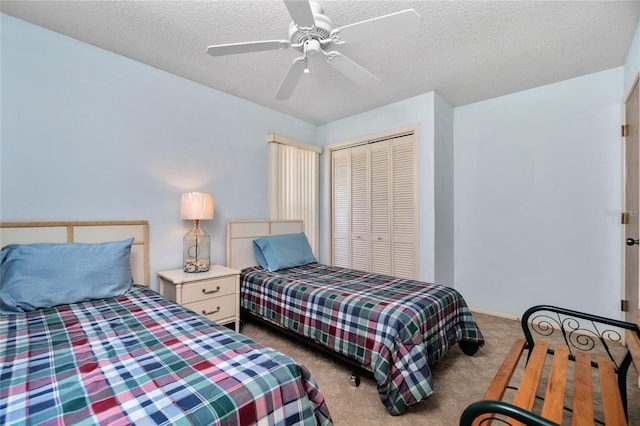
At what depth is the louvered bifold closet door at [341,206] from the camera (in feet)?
13.2

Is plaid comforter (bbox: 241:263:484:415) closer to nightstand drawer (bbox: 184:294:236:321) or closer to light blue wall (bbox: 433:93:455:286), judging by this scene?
nightstand drawer (bbox: 184:294:236:321)

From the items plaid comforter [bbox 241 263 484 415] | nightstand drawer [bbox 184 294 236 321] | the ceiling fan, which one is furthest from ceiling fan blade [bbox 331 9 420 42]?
nightstand drawer [bbox 184 294 236 321]

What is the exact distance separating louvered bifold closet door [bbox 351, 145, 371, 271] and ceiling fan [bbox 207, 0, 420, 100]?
6.21 ft

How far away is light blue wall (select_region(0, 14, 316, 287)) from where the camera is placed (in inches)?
79.9

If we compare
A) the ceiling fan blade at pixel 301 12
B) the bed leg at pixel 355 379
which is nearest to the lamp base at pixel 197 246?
the bed leg at pixel 355 379

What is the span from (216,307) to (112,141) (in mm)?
1664

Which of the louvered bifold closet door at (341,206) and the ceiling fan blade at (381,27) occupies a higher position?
the ceiling fan blade at (381,27)

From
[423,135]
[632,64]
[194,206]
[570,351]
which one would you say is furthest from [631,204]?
[194,206]

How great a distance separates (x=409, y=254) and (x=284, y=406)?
8.79ft

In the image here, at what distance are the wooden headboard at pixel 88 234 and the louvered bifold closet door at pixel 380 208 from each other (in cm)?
253

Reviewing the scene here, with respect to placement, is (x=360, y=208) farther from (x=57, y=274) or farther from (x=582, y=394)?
(x=57, y=274)

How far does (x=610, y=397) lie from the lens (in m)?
1.16

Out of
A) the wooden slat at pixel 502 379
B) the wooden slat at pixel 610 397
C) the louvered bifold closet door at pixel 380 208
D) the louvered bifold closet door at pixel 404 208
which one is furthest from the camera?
the louvered bifold closet door at pixel 380 208

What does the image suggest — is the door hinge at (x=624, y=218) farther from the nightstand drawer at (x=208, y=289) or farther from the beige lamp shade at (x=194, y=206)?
the beige lamp shade at (x=194, y=206)
